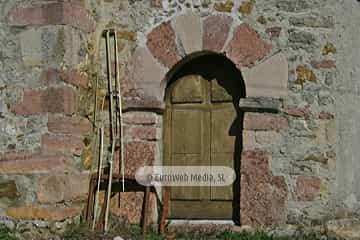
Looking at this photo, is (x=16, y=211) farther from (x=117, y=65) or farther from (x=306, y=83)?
(x=306, y=83)

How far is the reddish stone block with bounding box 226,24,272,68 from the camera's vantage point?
5.16 metres

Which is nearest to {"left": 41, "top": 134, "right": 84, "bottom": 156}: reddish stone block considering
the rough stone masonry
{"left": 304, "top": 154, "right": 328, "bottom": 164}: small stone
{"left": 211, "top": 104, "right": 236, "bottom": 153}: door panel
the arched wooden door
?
the rough stone masonry

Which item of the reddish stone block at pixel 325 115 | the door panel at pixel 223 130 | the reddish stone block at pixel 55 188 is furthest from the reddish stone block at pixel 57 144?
the reddish stone block at pixel 325 115

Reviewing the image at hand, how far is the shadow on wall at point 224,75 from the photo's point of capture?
17.2 ft

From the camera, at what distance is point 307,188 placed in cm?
503

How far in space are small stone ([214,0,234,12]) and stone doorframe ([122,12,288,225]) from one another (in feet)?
0.20

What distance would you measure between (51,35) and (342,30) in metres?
2.57

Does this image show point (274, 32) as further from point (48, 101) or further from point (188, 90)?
point (48, 101)

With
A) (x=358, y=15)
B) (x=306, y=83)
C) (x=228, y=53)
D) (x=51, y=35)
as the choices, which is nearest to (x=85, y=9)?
(x=51, y=35)

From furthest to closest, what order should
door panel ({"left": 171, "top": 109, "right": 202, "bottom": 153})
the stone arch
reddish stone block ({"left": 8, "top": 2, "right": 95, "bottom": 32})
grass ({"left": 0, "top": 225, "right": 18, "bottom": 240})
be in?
door panel ({"left": 171, "top": 109, "right": 202, "bottom": 153}), the stone arch, reddish stone block ({"left": 8, "top": 2, "right": 95, "bottom": 32}), grass ({"left": 0, "top": 225, "right": 18, "bottom": 240})

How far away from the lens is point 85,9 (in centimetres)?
526

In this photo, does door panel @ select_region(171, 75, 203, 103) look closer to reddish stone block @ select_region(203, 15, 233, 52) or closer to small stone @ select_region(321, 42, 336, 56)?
reddish stone block @ select_region(203, 15, 233, 52)

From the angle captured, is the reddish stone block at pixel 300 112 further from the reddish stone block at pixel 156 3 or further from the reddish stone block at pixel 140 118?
the reddish stone block at pixel 156 3

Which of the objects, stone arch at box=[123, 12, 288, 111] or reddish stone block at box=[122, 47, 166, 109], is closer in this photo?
stone arch at box=[123, 12, 288, 111]
